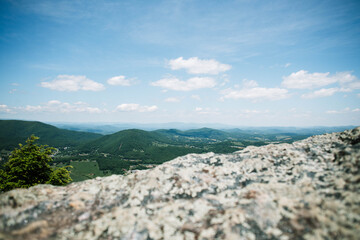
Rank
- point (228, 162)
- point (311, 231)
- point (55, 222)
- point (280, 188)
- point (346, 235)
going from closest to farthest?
point (346, 235) < point (311, 231) < point (55, 222) < point (280, 188) < point (228, 162)

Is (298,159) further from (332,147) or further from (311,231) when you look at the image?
(311,231)

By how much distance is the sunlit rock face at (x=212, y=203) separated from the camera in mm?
5789

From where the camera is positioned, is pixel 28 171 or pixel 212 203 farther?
pixel 28 171

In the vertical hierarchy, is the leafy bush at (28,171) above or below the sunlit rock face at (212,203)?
below

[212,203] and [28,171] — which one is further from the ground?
[212,203]

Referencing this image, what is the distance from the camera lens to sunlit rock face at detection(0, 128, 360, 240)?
5789 mm

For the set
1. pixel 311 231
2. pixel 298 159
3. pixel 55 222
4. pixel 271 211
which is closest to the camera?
pixel 311 231

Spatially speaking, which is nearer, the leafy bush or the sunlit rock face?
the sunlit rock face

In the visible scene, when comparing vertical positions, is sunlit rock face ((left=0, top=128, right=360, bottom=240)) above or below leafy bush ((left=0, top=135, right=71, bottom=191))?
above

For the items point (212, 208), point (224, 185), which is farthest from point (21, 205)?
point (224, 185)

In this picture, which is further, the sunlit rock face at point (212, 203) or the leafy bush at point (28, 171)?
the leafy bush at point (28, 171)

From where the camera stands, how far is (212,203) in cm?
752

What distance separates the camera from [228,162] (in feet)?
35.0

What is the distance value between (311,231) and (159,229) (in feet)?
17.5
